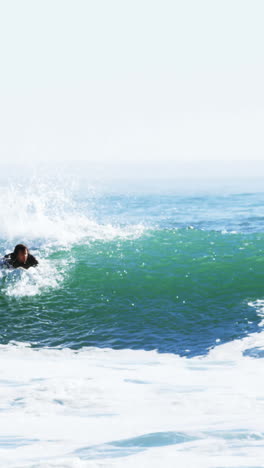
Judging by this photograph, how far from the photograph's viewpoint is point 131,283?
14766mm

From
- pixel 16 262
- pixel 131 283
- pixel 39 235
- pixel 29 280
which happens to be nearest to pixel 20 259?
pixel 16 262

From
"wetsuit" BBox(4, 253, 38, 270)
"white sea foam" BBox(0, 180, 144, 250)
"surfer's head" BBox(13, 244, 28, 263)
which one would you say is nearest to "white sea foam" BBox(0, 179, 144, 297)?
"white sea foam" BBox(0, 180, 144, 250)

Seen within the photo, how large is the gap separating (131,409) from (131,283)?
8742 millimetres

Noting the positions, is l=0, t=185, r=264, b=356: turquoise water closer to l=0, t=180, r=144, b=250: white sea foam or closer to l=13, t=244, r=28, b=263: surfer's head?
l=0, t=180, r=144, b=250: white sea foam

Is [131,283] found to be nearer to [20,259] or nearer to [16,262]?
[20,259]

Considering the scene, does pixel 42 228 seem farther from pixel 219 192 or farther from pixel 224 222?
pixel 219 192

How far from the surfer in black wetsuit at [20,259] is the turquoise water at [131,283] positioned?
41 cm

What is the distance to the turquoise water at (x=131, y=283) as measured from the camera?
1085cm

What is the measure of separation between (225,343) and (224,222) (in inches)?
710

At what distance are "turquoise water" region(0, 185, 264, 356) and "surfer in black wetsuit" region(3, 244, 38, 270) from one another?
41cm

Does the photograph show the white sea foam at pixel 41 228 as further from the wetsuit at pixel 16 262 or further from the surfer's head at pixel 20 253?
the surfer's head at pixel 20 253

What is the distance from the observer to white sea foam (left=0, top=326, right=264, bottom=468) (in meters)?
4.46

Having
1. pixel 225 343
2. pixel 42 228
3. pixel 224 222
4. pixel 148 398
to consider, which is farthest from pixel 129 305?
pixel 224 222

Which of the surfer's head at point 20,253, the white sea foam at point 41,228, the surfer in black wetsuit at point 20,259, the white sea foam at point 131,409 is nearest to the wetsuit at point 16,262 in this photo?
the surfer in black wetsuit at point 20,259
